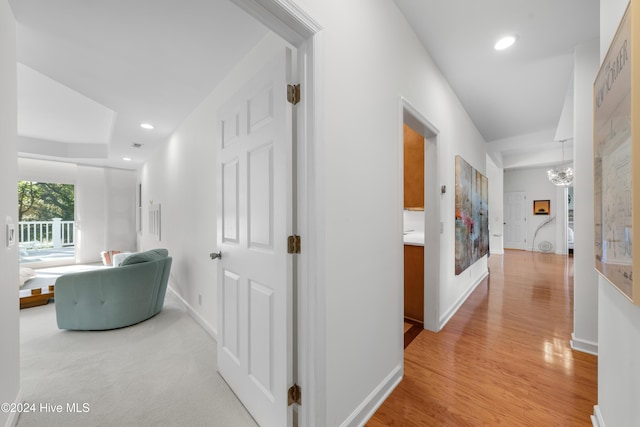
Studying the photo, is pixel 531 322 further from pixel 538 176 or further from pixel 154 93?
pixel 538 176

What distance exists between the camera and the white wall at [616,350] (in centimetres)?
92

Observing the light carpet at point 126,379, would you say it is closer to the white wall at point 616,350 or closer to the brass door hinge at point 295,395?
the brass door hinge at point 295,395

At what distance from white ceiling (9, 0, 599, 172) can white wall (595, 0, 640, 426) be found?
3.07 ft

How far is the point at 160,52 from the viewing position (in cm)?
193

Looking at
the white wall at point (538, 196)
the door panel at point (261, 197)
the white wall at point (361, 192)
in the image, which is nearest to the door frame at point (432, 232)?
the white wall at point (361, 192)

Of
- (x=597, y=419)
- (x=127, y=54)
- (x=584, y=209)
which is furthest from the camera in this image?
(x=584, y=209)

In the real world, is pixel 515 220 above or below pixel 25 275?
above

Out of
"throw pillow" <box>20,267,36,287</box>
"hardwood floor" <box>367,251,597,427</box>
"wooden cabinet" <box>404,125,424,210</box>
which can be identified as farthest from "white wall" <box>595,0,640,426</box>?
"throw pillow" <box>20,267,36,287</box>

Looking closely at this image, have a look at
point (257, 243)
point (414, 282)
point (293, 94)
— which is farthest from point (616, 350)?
point (293, 94)

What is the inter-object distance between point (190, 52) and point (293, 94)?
53.6 inches

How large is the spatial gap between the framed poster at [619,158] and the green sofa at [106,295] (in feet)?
11.6

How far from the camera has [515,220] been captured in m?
7.91

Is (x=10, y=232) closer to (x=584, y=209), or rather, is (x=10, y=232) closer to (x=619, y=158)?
(x=619, y=158)

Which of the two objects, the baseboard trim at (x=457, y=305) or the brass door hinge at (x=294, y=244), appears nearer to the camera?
the brass door hinge at (x=294, y=244)
